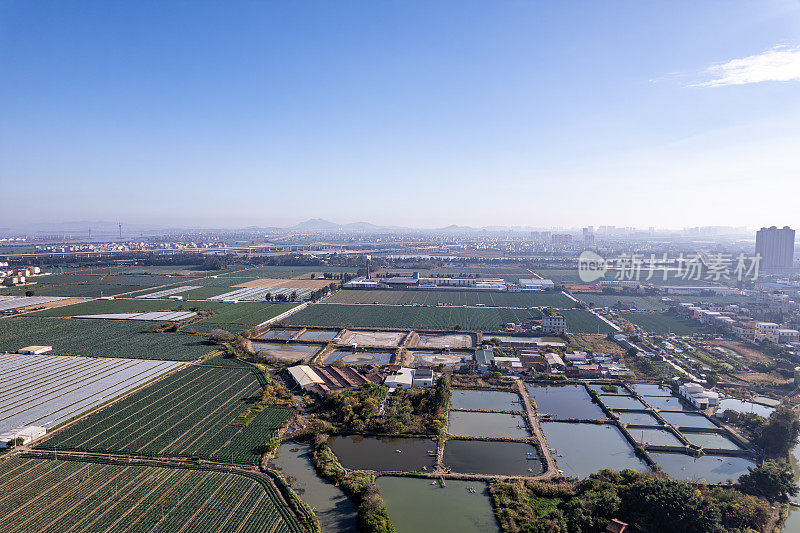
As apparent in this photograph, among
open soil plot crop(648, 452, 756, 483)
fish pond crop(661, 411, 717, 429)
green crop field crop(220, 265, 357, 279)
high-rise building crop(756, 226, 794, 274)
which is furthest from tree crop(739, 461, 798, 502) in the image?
high-rise building crop(756, 226, 794, 274)

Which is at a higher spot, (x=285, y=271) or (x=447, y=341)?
(x=285, y=271)

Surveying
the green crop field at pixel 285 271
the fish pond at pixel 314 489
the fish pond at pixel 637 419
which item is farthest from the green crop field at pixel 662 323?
the green crop field at pixel 285 271

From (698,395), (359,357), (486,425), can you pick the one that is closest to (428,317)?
(359,357)

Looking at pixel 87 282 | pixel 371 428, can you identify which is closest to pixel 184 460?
pixel 371 428

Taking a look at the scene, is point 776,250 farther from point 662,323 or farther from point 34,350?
point 34,350

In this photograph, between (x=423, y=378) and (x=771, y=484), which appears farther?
(x=423, y=378)
